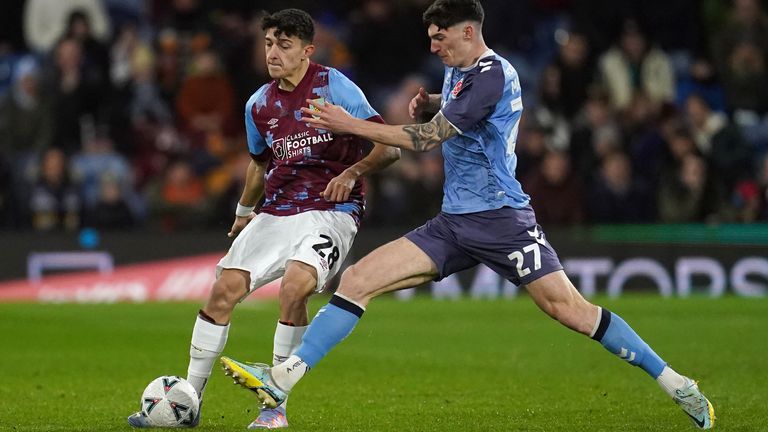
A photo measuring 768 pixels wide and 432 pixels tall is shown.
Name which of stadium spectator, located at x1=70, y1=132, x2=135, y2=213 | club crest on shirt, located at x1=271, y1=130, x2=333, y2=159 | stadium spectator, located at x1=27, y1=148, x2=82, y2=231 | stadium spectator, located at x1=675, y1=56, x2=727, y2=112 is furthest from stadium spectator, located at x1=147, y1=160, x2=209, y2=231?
club crest on shirt, located at x1=271, y1=130, x2=333, y2=159

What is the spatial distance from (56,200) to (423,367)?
8.21 meters

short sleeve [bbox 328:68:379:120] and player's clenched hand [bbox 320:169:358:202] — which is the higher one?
short sleeve [bbox 328:68:379:120]

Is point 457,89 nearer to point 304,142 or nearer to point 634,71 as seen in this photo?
point 304,142

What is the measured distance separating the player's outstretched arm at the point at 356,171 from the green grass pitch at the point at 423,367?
4.16ft

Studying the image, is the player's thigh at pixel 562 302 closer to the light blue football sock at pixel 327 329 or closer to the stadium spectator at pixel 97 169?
the light blue football sock at pixel 327 329

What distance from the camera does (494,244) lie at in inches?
294

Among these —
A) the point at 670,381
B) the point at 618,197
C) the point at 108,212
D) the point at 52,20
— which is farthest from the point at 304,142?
the point at 52,20

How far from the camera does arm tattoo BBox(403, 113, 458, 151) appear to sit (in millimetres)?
7152

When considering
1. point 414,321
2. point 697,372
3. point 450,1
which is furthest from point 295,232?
point 414,321

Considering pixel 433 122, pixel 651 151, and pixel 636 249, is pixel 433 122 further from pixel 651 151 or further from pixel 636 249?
pixel 651 151

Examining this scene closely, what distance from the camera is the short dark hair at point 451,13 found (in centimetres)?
735

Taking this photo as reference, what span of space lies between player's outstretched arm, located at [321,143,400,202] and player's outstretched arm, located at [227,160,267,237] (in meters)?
0.53

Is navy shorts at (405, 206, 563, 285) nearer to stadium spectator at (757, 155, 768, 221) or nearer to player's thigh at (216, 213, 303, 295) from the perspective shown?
player's thigh at (216, 213, 303, 295)

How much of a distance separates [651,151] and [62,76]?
7.91 m
